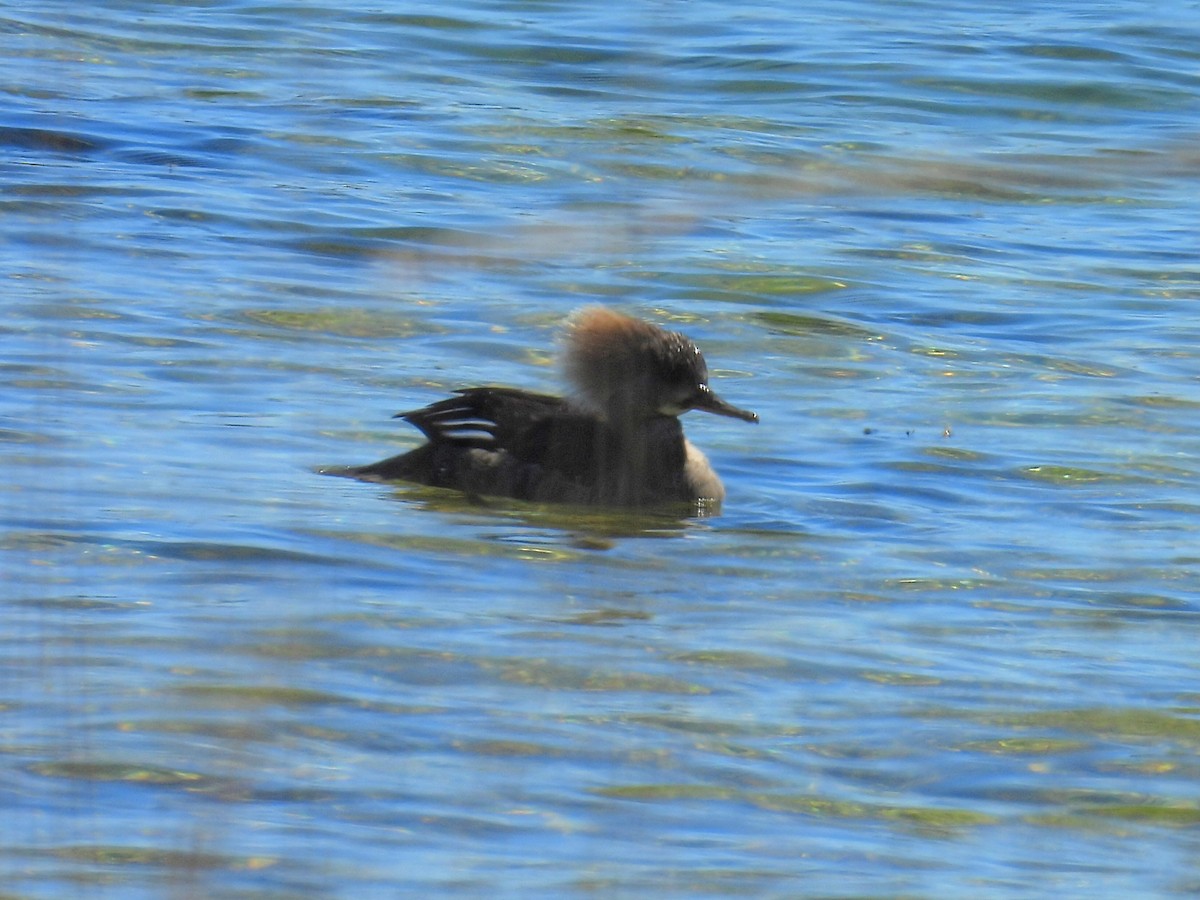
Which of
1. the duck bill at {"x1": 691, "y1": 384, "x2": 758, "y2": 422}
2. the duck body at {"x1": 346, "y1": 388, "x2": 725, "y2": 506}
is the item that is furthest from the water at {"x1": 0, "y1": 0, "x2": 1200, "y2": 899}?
the duck bill at {"x1": 691, "y1": 384, "x2": 758, "y2": 422}

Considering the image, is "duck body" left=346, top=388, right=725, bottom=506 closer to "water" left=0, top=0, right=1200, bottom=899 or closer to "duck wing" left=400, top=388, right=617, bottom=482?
"duck wing" left=400, top=388, right=617, bottom=482

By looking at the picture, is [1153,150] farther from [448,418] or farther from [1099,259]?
[1099,259]

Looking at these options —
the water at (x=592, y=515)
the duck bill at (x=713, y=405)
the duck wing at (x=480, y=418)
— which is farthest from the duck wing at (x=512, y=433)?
the duck bill at (x=713, y=405)

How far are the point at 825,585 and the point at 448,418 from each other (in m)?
1.71

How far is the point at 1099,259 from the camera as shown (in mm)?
11359

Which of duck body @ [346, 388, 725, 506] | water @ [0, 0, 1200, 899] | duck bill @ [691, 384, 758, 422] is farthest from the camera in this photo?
duck bill @ [691, 384, 758, 422]

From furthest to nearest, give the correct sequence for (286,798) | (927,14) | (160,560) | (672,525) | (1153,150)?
1. (927,14)
2. (672,525)
3. (160,560)
4. (286,798)
5. (1153,150)

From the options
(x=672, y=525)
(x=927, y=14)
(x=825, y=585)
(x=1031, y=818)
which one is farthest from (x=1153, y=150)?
(x=927, y=14)

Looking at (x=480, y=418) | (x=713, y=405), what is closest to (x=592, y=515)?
(x=480, y=418)

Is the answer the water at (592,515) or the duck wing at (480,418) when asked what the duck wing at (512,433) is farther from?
the water at (592,515)

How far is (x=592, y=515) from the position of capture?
763cm

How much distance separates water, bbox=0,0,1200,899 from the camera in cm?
418

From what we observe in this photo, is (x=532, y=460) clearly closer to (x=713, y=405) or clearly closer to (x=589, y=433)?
(x=589, y=433)

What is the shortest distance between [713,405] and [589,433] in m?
0.50
